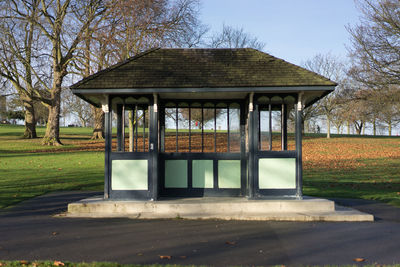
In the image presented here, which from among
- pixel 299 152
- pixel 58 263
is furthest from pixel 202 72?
pixel 58 263

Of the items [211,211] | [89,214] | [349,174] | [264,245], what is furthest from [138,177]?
[349,174]

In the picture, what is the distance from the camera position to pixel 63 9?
27250 millimetres

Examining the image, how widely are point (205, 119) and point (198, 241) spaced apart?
5.20m

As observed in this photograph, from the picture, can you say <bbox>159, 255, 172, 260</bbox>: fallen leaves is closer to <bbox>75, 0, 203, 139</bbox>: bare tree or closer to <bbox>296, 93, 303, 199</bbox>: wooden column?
<bbox>296, 93, 303, 199</bbox>: wooden column

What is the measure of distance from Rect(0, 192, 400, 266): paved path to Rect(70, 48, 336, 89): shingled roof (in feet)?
11.5

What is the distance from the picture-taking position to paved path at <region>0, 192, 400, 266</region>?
569 centimetres

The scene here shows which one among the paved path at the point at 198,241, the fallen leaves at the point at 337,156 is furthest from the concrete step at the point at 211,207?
the fallen leaves at the point at 337,156

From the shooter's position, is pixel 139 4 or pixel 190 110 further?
pixel 139 4

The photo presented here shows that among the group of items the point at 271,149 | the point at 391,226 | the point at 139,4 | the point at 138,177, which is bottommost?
the point at 391,226

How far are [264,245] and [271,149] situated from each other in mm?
3938

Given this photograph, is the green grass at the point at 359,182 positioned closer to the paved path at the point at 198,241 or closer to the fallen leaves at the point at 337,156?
the fallen leaves at the point at 337,156

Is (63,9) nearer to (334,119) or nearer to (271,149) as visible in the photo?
(271,149)

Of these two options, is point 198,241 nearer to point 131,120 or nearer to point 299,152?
point 299,152

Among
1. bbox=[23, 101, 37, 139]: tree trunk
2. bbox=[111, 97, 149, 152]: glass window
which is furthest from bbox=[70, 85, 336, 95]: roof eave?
bbox=[23, 101, 37, 139]: tree trunk
